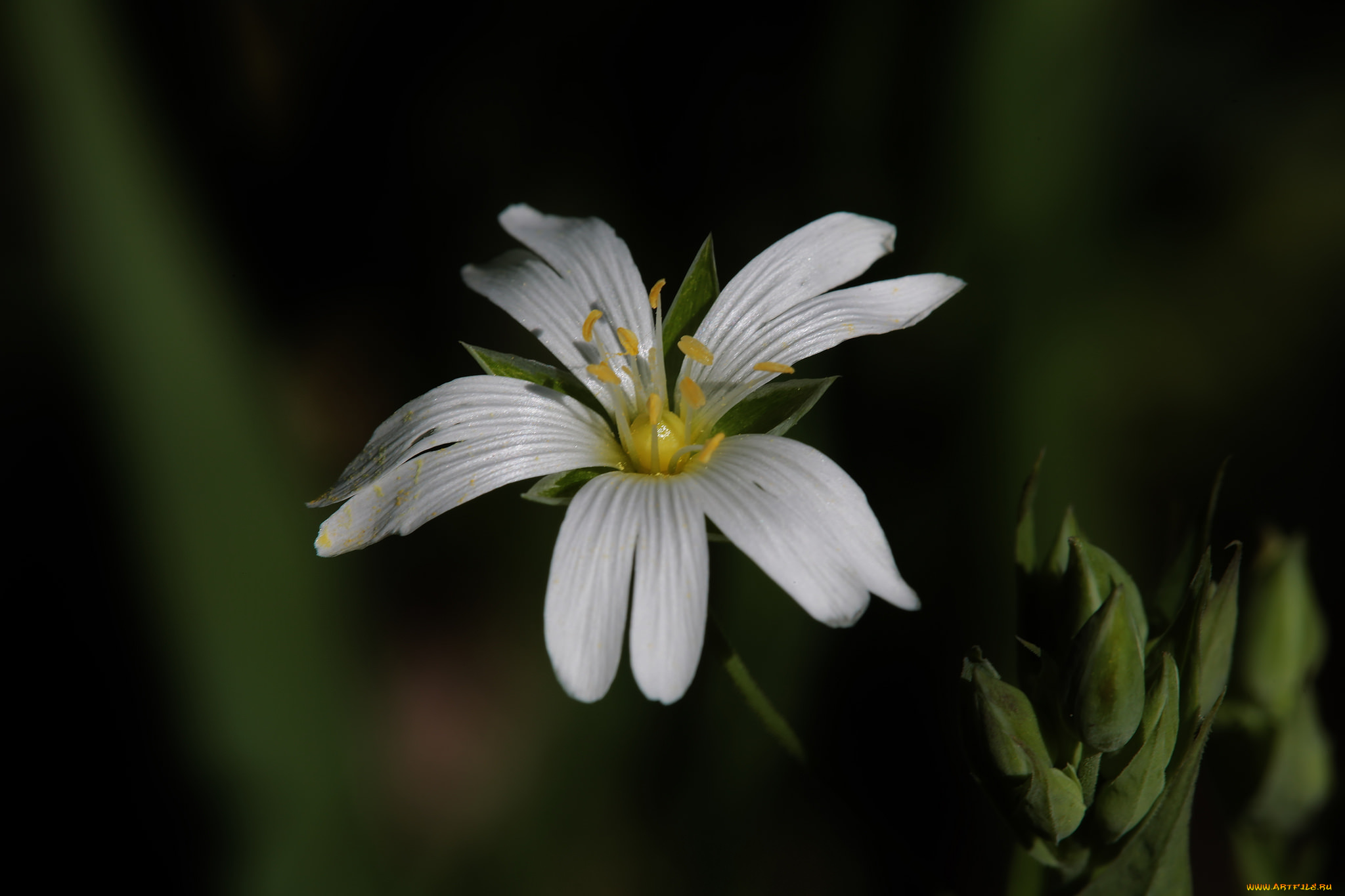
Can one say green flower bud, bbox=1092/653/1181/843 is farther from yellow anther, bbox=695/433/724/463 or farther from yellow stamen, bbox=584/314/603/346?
yellow stamen, bbox=584/314/603/346

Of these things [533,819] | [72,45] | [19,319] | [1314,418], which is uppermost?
[72,45]

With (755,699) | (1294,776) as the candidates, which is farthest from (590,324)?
(1294,776)

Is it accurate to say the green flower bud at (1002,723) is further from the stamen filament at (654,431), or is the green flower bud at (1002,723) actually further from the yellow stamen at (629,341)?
the yellow stamen at (629,341)

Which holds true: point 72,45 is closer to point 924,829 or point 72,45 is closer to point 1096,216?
point 1096,216

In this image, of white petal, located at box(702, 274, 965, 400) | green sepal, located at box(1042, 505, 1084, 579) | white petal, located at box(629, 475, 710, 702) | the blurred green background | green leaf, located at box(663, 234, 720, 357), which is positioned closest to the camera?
white petal, located at box(629, 475, 710, 702)

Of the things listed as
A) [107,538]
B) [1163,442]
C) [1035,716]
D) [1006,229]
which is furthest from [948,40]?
[107,538]

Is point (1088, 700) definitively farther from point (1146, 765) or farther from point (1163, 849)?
point (1163, 849)

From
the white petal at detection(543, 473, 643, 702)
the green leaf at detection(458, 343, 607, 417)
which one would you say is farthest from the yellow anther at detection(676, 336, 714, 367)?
the white petal at detection(543, 473, 643, 702)
